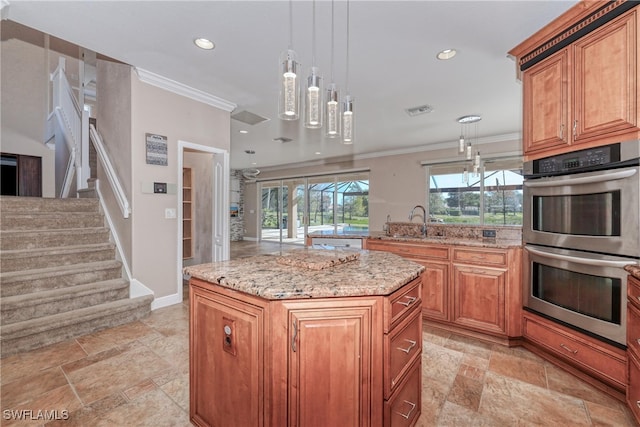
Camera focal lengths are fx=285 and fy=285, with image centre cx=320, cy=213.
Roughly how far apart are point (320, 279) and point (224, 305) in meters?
0.46

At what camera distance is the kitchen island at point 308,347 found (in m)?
1.14

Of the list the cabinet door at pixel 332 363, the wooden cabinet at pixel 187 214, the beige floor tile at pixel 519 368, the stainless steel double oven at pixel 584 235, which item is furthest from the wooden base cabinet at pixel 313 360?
the wooden cabinet at pixel 187 214

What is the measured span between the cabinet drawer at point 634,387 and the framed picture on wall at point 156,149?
4214 mm

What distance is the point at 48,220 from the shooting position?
10.7 feet

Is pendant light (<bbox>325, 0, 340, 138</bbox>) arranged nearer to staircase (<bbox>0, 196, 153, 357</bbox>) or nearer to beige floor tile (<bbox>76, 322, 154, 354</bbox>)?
beige floor tile (<bbox>76, 322, 154, 354</bbox>)

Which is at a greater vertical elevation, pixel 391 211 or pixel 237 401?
pixel 391 211

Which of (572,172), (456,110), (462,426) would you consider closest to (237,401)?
(462,426)

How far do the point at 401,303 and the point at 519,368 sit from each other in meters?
1.63

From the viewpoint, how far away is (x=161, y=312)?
320 cm

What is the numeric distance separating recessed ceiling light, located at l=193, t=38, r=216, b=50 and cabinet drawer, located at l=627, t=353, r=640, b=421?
3643mm

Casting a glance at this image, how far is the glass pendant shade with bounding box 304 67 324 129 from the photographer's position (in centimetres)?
158

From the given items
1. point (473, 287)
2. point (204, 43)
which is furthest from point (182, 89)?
point (473, 287)

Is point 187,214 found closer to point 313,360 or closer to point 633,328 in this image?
point 313,360

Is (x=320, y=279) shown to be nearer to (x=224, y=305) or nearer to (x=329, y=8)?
(x=224, y=305)
